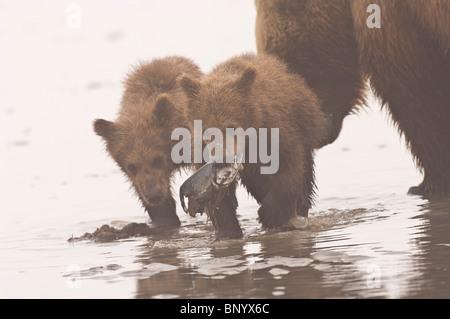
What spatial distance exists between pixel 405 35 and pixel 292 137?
1359 mm

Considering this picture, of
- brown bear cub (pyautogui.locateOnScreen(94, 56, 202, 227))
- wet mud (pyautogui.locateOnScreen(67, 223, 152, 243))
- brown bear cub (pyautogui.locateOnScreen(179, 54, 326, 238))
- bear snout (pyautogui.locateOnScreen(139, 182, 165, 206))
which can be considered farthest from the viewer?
brown bear cub (pyautogui.locateOnScreen(94, 56, 202, 227))

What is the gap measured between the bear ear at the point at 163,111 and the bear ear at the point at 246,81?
1215 mm

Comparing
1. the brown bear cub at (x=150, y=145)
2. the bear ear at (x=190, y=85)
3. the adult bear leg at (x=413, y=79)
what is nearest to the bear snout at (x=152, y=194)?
the brown bear cub at (x=150, y=145)

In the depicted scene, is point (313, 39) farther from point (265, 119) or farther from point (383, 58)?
point (265, 119)

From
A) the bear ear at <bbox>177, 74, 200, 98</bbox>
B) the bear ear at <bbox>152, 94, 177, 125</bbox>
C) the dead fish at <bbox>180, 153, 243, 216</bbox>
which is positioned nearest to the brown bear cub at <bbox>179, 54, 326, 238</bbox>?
the bear ear at <bbox>177, 74, 200, 98</bbox>

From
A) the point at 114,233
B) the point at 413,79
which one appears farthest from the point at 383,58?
the point at 114,233

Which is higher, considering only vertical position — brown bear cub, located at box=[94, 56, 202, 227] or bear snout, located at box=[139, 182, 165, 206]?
brown bear cub, located at box=[94, 56, 202, 227]

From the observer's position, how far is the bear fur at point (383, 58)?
764cm

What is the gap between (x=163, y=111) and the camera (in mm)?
7891

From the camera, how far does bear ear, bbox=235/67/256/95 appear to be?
265 inches

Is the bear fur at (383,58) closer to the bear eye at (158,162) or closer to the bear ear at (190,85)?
the bear eye at (158,162)

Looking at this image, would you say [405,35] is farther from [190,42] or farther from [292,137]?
[190,42]

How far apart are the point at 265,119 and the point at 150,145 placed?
4.48ft

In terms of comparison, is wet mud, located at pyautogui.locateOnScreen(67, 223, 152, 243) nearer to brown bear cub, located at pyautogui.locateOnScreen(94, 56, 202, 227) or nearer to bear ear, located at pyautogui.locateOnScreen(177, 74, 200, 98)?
brown bear cub, located at pyautogui.locateOnScreen(94, 56, 202, 227)
